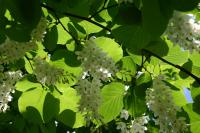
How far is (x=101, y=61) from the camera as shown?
5.62ft

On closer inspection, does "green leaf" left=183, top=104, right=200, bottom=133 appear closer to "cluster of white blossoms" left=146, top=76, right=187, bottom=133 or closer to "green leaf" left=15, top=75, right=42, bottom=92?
"cluster of white blossoms" left=146, top=76, right=187, bottom=133

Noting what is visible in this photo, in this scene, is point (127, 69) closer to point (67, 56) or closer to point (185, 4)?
point (67, 56)

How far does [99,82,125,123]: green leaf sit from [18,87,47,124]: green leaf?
13.4 inches

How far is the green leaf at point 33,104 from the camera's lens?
2223 millimetres

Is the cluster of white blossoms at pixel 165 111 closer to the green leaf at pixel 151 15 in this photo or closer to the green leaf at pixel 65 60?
the green leaf at pixel 65 60

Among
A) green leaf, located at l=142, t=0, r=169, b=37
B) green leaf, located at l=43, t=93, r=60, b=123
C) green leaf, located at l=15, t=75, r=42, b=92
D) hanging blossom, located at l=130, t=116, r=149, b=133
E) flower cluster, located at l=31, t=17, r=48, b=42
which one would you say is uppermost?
flower cluster, located at l=31, t=17, r=48, b=42

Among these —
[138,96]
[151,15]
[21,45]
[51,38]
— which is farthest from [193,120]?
[151,15]

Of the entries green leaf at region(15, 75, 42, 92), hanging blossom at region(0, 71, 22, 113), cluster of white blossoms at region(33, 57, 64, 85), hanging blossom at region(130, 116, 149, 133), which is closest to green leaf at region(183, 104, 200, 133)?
hanging blossom at region(130, 116, 149, 133)

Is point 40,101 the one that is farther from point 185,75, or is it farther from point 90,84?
point 185,75

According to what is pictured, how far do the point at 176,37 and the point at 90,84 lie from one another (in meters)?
0.51

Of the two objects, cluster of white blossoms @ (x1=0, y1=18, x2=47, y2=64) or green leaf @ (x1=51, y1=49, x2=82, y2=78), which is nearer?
cluster of white blossoms @ (x1=0, y1=18, x2=47, y2=64)

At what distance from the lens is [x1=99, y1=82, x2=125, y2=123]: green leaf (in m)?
2.16

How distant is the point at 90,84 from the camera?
5.98 ft

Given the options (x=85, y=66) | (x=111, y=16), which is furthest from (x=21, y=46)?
(x=111, y=16)
